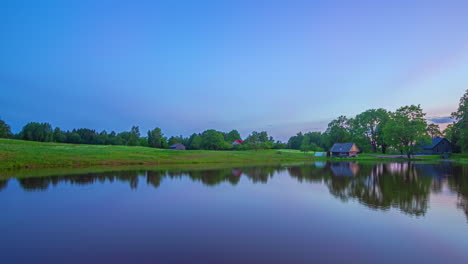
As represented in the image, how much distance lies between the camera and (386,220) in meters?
10.2

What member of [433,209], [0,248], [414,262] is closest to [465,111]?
[433,209]

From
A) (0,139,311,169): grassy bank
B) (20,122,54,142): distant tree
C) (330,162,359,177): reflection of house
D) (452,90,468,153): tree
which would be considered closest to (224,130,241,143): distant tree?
(20,122,54,142): distant tree

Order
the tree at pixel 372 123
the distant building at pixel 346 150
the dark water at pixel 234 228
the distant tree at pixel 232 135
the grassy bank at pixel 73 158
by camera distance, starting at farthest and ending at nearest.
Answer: the distant tree at pixel 232 135 < the tree at pixel 372 123 < the distant building at pixel 346 150 < the grassy bank at pixel 73 158 < the dark water at pixel 234 228

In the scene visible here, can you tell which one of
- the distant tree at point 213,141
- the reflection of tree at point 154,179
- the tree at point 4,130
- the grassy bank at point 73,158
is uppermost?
the tree at point 4,130

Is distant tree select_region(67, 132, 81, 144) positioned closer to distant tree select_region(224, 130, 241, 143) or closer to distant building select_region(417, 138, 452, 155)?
distant tree select_region(224, 130, 241, 143)

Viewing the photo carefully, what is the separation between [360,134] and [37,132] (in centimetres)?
12163

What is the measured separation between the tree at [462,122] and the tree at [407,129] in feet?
21.1

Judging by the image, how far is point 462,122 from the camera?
5941cm

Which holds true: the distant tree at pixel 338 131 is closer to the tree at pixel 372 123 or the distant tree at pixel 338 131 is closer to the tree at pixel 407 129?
the tree at pixel 372 123

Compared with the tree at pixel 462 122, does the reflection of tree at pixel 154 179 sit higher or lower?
lower

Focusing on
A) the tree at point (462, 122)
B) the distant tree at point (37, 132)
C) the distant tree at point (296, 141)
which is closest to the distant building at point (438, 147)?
the tree at point (462, 122)

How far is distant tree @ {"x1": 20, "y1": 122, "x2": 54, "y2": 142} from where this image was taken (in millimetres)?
96312

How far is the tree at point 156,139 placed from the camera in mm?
109875

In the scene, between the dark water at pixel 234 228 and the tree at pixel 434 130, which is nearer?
the dark water at pixel 234 228
